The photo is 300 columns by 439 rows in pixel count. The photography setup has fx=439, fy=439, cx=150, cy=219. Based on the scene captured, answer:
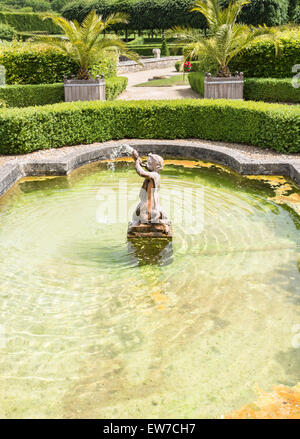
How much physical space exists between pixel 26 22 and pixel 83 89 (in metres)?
48.3

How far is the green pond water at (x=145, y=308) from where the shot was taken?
3613 mm

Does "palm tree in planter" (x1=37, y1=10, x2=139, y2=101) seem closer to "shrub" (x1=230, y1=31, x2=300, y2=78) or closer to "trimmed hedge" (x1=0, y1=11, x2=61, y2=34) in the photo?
"shrub" (x1=230, y1=31, x2=300, y2=78)

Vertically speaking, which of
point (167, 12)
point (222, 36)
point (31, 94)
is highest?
point (167, 12)

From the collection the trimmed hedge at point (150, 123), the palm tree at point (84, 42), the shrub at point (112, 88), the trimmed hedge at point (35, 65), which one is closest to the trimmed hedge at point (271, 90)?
the trimmed hedge at point (150, 123)

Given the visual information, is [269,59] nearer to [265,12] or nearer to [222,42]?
[222,42]

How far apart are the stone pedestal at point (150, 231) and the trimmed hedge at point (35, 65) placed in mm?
11148

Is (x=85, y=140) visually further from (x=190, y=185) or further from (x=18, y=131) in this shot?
(x=190, y=185)

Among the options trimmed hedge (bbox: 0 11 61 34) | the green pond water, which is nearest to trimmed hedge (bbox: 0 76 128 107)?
the green pond water

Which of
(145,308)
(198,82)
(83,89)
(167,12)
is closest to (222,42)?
(198,82)

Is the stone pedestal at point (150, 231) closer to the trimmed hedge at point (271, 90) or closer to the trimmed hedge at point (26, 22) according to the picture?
the trimmed hedge at point (271, 90)

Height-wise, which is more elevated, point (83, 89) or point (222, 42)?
point (222, 42)

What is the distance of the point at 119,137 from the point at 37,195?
445cm

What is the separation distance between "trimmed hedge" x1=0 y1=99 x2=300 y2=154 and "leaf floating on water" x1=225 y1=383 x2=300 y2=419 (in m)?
7.56

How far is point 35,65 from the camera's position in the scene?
1582 cm
